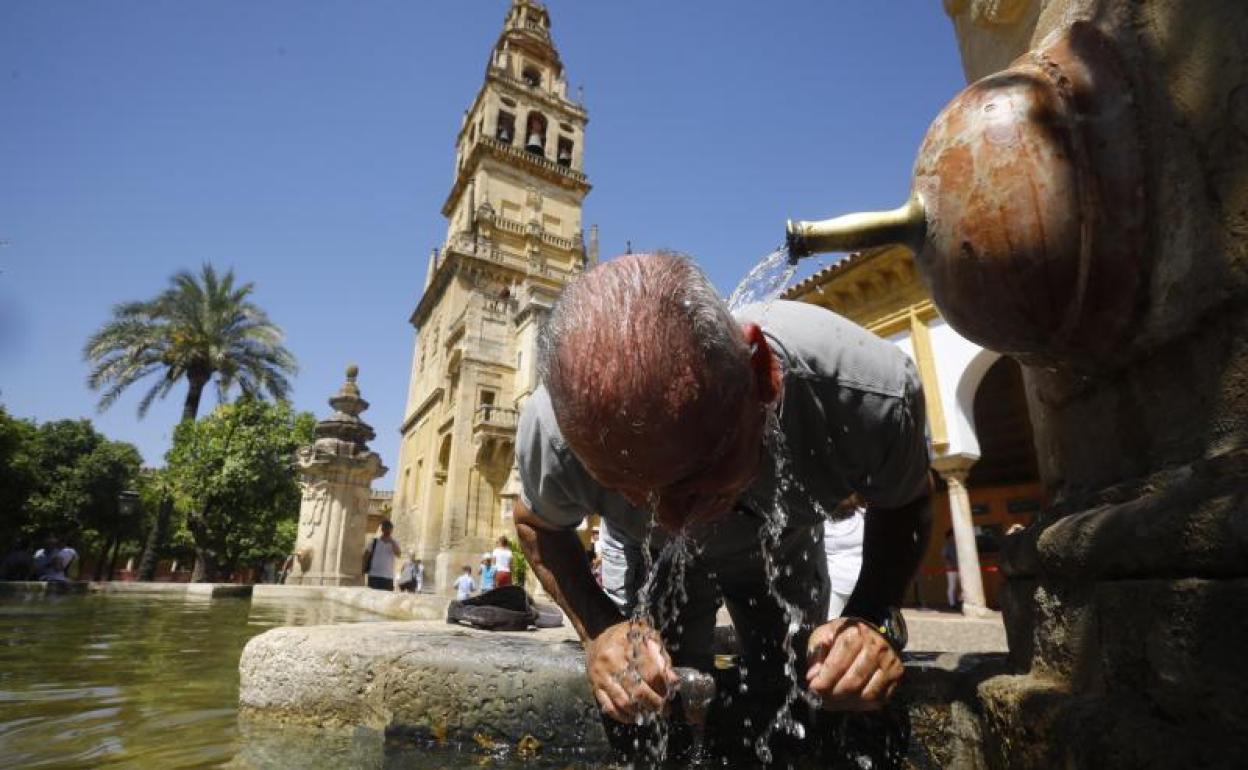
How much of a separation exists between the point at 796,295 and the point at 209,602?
11.2 m

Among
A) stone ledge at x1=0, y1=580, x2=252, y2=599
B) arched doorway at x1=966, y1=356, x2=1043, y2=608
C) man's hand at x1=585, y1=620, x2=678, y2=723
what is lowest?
stone ledge at x1=0, y1=580, x2=252, y2=599

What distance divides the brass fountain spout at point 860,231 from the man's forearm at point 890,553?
0.92 metres

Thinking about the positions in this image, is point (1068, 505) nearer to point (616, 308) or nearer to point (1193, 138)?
point (1193, 138)

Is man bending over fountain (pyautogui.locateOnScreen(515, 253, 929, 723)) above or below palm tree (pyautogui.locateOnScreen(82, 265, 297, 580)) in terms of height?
below

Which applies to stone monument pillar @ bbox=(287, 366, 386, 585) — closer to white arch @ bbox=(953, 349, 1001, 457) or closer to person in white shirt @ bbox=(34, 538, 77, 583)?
person in white shirt @ bbox=(34, 538, 77, 583)

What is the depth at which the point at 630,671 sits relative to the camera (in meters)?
1.56

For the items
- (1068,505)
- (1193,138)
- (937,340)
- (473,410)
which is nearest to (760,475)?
(1068,505)

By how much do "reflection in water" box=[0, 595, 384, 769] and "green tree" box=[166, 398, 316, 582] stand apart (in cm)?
Answer: 1953

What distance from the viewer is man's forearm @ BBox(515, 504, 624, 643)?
190cm

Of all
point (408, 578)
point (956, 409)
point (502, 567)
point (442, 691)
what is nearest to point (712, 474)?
point (442, 691)

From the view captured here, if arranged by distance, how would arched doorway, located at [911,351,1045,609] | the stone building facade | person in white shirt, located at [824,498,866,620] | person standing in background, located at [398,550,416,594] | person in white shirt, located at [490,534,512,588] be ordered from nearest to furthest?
person in white shirt, located at [824,498,866,620]
the stone building facade
person in white shirt, located at [490,534,512,588]
arched doorway, located at [911,351,1045,609]
person standing in background, located at [398,550,416,594]

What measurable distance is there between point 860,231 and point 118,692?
3.69 m

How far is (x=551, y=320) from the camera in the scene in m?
1.43

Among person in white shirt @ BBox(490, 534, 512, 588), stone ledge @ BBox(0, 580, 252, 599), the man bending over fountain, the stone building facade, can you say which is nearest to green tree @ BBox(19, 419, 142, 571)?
stone ledge @ BBox(0, 580, 252, 599)
